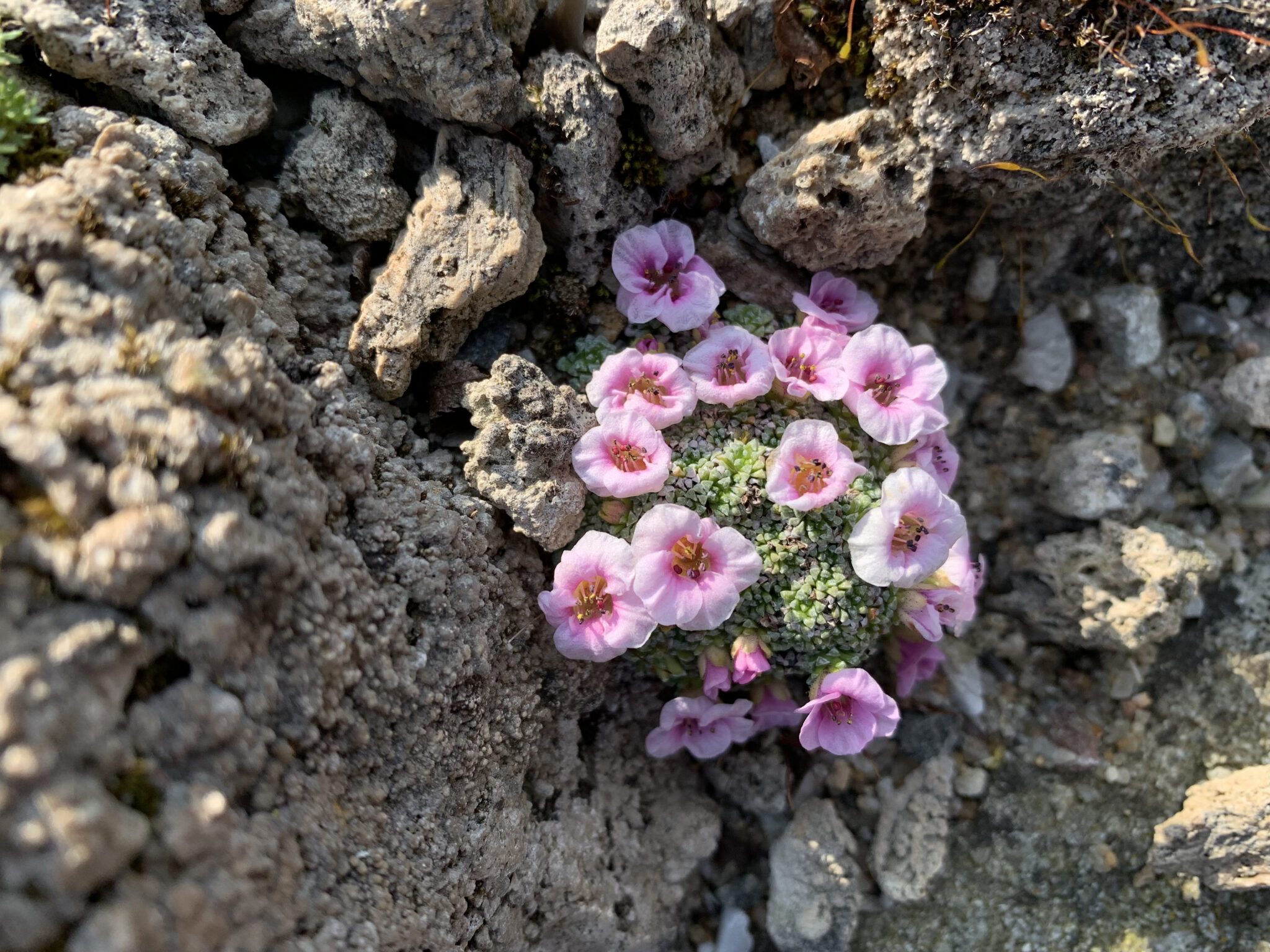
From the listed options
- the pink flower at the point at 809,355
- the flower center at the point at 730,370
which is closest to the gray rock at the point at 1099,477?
the pink flower at the point at 809,355

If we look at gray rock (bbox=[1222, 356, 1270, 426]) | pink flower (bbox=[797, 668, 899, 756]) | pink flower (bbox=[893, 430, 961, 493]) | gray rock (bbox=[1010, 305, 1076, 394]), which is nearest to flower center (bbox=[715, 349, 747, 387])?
pink flower (bbox=[893, 430, 961, 493])

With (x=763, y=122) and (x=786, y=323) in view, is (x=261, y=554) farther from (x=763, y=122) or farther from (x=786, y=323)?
(x=763, y=122)

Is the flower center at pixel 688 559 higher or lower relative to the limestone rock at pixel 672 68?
lower

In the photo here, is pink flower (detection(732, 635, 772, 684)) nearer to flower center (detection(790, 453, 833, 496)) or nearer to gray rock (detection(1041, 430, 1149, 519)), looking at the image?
flower center (detection(790, 453, 833, 496))

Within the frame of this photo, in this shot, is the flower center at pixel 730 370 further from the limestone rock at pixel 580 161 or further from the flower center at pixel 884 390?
the limestone rock at pixel 580 161

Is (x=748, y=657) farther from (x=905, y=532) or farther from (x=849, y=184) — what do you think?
(x=849, y=184)
